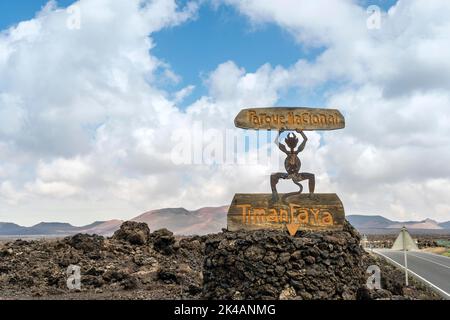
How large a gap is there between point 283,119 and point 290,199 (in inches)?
91.6

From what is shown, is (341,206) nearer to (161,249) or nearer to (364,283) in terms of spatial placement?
(364,283)

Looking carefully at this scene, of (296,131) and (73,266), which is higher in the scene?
(296,131)

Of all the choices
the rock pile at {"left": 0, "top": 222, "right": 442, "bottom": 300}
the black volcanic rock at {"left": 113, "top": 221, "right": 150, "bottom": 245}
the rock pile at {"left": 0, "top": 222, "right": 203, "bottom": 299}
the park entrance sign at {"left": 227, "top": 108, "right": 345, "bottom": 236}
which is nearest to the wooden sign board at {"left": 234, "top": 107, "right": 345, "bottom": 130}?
the park entrance sign at {"left": 227, "top": 108, "right": 345, "bottom": 236}

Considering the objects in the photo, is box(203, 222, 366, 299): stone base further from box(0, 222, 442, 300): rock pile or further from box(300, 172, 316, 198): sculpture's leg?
box(300, 172, 316, 198): sculpture's leg

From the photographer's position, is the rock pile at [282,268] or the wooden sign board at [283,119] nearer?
the rock pile at [282,268]

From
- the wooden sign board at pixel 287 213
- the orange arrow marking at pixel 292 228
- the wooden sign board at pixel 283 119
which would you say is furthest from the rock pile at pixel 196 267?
the wooden sign board at pixel 283 119

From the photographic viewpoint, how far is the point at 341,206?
1404cm

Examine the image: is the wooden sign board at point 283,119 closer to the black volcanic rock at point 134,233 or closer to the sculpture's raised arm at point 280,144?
the sculpture's raised arm at point 280,144

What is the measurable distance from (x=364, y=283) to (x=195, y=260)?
13358 millimetres

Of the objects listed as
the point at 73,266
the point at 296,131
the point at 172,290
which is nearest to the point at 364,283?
the point at 296,131

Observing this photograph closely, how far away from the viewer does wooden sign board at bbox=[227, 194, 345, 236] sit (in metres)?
13.9

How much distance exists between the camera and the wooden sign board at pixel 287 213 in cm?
1385

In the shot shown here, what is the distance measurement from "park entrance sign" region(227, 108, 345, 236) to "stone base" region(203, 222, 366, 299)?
19.3 inches
